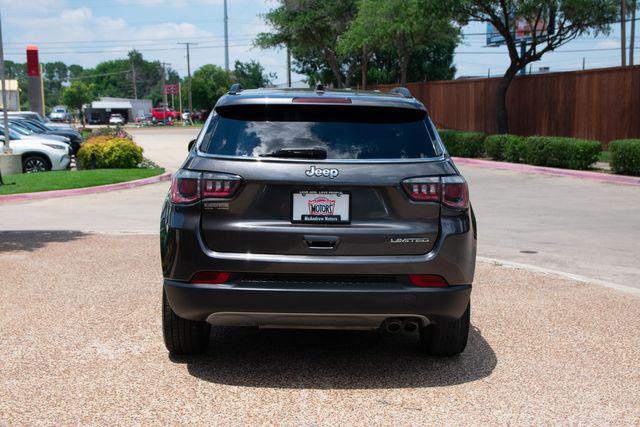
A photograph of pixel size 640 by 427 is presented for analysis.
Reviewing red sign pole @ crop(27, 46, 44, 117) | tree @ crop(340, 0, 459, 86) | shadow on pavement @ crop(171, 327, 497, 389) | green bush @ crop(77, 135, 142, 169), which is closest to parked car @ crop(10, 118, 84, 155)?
green bush @ crop(77, 135, 142, 169)

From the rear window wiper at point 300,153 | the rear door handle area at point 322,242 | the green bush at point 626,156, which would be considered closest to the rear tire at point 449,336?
the rear door handle area at point 322,242

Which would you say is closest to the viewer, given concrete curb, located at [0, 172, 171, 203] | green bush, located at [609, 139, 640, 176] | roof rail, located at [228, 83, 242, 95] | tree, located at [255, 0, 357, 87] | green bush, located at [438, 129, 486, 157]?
roof rail, located at [228, 83, 242, 95]

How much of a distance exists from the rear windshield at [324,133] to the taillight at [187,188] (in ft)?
0.68

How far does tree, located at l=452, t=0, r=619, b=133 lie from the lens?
82.2ft

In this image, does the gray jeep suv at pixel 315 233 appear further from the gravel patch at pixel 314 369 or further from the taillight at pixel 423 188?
the gravel patch at pixel 314 369

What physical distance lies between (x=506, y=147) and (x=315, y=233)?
19.6 metres

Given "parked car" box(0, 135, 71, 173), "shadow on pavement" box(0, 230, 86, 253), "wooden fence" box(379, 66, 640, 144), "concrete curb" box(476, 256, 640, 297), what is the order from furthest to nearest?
"wooden fence" box(379, 66, 640, 144), "parked car" box(0, 135, 71, 173), "shadow on pavement" box(0, 230, 86, 253), "concrete curb" box(476, 256, 640, 297)

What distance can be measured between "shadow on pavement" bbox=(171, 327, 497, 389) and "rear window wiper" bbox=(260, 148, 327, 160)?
54.1 inches

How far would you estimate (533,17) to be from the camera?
91.5 ft

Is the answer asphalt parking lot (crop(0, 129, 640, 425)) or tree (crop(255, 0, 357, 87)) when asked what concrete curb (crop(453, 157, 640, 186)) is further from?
tree (crop(255, 0, 357, 87))

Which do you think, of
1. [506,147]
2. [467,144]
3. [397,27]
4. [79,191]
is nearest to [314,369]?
[79,191]

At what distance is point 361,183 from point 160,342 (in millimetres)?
2057

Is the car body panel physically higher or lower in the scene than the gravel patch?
higher

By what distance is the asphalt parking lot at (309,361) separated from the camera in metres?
4.32
